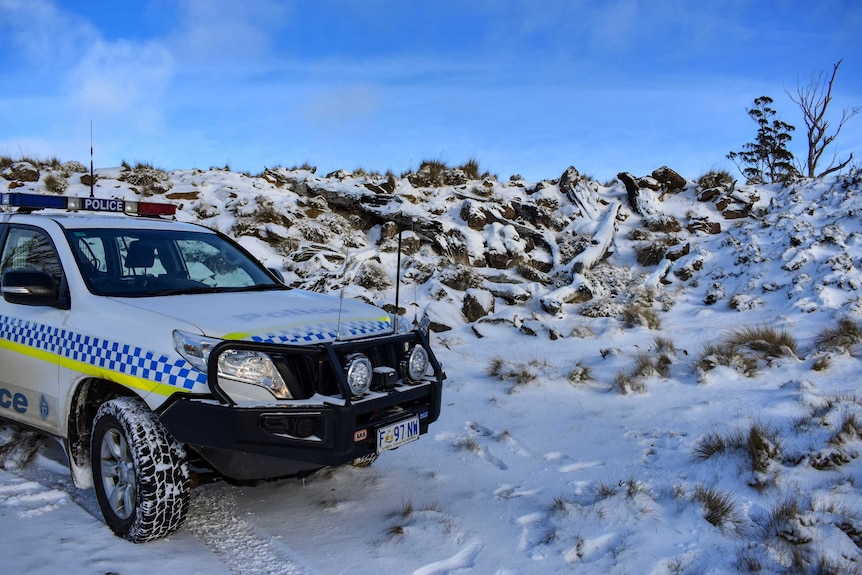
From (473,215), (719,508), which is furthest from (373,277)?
(719,508)

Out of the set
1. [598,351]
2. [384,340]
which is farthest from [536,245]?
[384,340]

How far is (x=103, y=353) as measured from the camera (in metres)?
3.33

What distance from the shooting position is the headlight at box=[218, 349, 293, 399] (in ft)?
9.95

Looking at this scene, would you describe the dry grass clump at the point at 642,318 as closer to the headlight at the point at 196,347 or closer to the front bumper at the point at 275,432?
the front bumper at the point at 275,432

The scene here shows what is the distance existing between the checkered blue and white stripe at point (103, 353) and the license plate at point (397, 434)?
987 millimetres

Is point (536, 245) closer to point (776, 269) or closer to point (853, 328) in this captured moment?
point (776, 269)

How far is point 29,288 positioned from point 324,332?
5.62 ft

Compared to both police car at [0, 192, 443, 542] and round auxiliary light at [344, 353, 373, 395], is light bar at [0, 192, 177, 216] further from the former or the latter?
round auxiliary light at [344, 353, 373, 395]

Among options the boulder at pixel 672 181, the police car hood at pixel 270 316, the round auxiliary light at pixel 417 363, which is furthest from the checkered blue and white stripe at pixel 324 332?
the boulder at pixel 672 181

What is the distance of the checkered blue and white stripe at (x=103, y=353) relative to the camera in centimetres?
304

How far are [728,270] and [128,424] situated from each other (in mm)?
10206

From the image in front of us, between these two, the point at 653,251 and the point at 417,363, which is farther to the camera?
the point at 653,251

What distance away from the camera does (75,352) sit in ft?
11.4

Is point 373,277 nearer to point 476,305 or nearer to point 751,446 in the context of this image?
point 476,305
